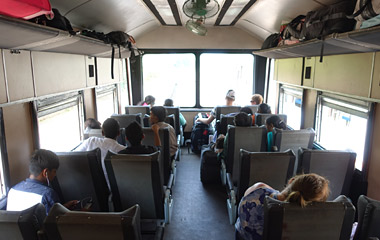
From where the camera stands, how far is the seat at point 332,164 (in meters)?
2.60

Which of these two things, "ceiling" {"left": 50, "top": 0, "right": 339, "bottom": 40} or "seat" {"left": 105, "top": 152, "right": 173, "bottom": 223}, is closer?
"seat" {"left": 105, "top": 152, "right": 173, "bottom": 223}

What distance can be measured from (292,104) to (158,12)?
3176 mm

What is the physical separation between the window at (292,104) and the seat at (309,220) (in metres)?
3.67

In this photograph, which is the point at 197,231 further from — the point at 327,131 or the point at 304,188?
the point at 327,131

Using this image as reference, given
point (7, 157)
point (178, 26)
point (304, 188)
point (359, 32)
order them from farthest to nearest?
point (178, 26) → point (7, 157) → point (359, 32) → point (304, 188)

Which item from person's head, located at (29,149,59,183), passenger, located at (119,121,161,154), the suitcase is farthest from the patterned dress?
the suitcase

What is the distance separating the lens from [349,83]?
10.7ft

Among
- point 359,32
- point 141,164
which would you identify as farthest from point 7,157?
point 359,32

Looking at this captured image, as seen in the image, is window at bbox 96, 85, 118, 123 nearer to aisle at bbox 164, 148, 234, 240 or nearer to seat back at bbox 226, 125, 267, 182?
aisle at bbox 164, 148, 234, 240

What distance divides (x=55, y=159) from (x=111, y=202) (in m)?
0.75

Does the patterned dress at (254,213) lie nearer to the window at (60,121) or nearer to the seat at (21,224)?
the seat at (21,224)

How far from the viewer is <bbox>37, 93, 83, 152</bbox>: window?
130 inches

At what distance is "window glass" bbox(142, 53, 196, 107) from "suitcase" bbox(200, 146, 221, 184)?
3298mm

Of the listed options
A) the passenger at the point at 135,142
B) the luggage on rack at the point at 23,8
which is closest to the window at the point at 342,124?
the passenger at the point at 135,142
